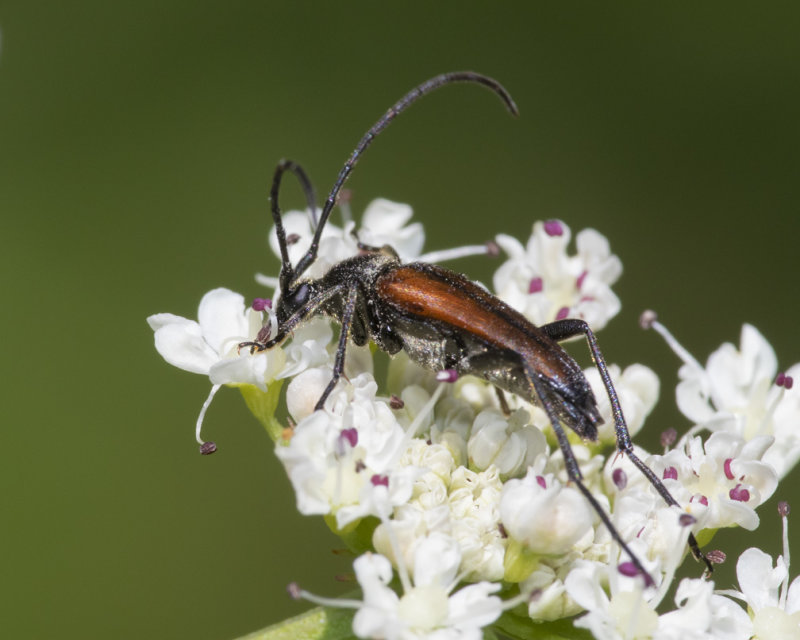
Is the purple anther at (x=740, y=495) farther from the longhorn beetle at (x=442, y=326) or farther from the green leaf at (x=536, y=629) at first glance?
the green leaf at (x=536, y=629)

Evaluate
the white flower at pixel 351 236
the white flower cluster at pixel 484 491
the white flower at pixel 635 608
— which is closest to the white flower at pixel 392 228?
the white flower at pixel 351 236

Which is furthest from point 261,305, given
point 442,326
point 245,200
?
point 245,200

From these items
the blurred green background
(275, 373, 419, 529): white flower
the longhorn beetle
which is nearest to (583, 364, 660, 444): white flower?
the longhorn beetle

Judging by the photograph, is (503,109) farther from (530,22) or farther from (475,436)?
(475,436)

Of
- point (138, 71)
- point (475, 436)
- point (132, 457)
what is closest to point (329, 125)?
point (138, 71)

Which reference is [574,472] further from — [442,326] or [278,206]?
[278,206]
